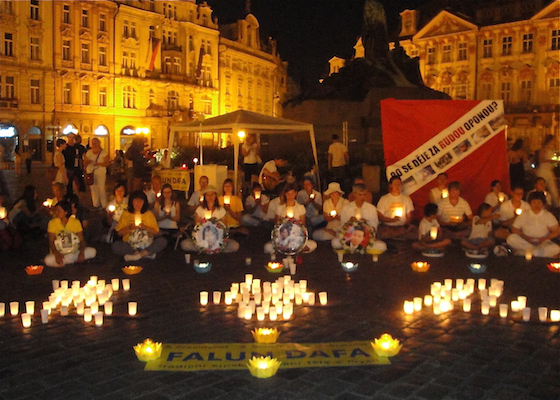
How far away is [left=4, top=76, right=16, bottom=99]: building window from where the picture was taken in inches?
1657

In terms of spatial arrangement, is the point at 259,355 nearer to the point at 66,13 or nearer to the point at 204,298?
the point at 204,298

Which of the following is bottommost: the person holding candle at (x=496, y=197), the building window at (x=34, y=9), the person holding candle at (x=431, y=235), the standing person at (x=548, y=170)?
the person holding candle at (x=431, y=235)

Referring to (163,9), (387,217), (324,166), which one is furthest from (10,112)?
(387,217)

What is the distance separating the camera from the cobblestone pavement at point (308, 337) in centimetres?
466

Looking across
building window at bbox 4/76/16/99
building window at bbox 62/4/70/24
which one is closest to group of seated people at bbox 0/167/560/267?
building window at bbox 4/76/16/99

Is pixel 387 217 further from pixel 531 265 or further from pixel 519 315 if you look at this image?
pixel 519 315

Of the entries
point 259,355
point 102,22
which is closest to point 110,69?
point 102,22

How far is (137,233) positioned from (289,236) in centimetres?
223

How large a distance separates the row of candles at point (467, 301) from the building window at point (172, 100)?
4866 cm

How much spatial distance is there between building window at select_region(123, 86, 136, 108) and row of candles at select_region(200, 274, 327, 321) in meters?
44.7

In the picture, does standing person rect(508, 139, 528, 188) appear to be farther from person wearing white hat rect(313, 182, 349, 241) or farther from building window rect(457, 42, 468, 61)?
building window rect(457, 42, 468, 61)

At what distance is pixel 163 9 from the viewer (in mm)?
53719

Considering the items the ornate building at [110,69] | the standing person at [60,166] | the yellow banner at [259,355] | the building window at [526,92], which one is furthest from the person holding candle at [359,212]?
the building window at [526,92]

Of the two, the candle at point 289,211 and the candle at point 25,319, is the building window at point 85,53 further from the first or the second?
the candle at point 25,319
